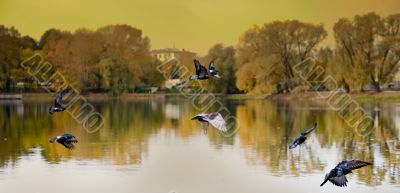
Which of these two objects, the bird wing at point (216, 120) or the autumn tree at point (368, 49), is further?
the autumn tree at point (368, 49)

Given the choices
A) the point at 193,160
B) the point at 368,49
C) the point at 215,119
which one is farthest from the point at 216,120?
the point at 368,49

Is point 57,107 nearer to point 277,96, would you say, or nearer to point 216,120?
point 216,120

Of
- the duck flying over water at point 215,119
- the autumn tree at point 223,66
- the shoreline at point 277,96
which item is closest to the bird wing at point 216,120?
the duck flying over water at point 215,119

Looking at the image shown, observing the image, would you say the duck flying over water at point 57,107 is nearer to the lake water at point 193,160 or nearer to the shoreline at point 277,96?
the lake water at point 193,160

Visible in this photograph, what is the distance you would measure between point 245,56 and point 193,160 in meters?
44.2

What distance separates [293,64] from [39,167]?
45453 mm

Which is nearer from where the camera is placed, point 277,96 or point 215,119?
→ point 215,119

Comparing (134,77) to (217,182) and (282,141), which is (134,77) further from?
(217,182)

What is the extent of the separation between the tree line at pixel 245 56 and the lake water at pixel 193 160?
24.6 meters

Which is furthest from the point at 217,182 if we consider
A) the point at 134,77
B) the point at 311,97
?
the point at 134,77

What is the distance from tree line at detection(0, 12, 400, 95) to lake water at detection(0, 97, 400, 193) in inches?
970

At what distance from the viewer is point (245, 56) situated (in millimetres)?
61312

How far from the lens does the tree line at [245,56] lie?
168 feet

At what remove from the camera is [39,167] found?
16.1 m
